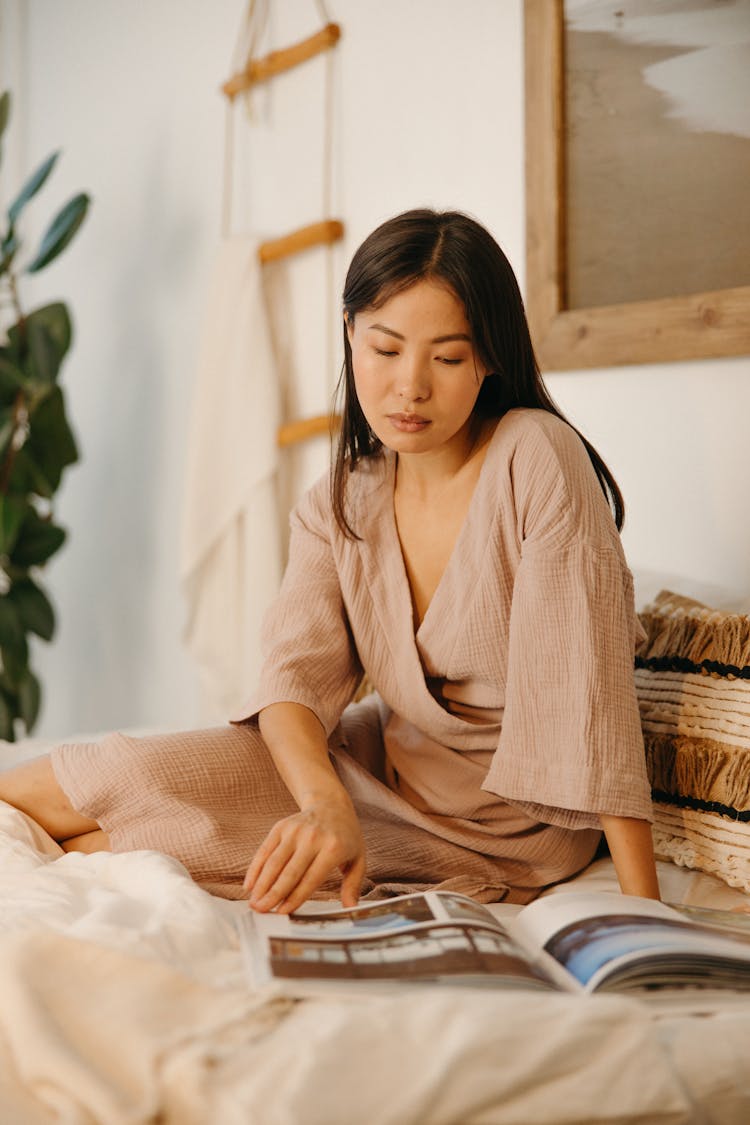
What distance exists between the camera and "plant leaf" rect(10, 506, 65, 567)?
2715 mm

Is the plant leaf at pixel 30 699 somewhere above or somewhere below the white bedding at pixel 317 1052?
below

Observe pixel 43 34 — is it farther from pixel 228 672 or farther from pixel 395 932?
pixel 395 932

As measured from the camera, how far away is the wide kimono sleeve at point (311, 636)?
1.37m

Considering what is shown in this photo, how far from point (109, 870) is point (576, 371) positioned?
1.19 meters

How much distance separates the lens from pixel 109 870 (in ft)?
3.58

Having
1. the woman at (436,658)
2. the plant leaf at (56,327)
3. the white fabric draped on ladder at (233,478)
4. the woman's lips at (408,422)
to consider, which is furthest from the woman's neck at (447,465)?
the plant leaf at (56,327)

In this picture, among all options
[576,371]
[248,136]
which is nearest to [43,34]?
[248,136]

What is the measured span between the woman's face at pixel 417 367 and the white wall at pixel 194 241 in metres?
0.54

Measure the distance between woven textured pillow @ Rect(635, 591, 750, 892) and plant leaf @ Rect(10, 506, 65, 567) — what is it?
65.3 inches

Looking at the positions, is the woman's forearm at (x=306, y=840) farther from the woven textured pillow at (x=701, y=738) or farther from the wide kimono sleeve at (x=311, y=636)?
the woven textured pillow at (x=701, y=738)

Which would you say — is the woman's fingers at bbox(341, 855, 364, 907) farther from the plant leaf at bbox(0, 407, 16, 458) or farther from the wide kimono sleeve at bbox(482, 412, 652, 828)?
the plant leaf at bbox(0, 407, 16, 458)

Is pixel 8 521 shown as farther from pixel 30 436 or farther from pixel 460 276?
pixel 460 276

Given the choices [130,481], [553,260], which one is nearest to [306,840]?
[553,260]

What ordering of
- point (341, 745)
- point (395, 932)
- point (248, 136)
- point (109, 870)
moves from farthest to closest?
point (248, 136) → point (341, 745) → point (109, 870) → point (395, 932)
